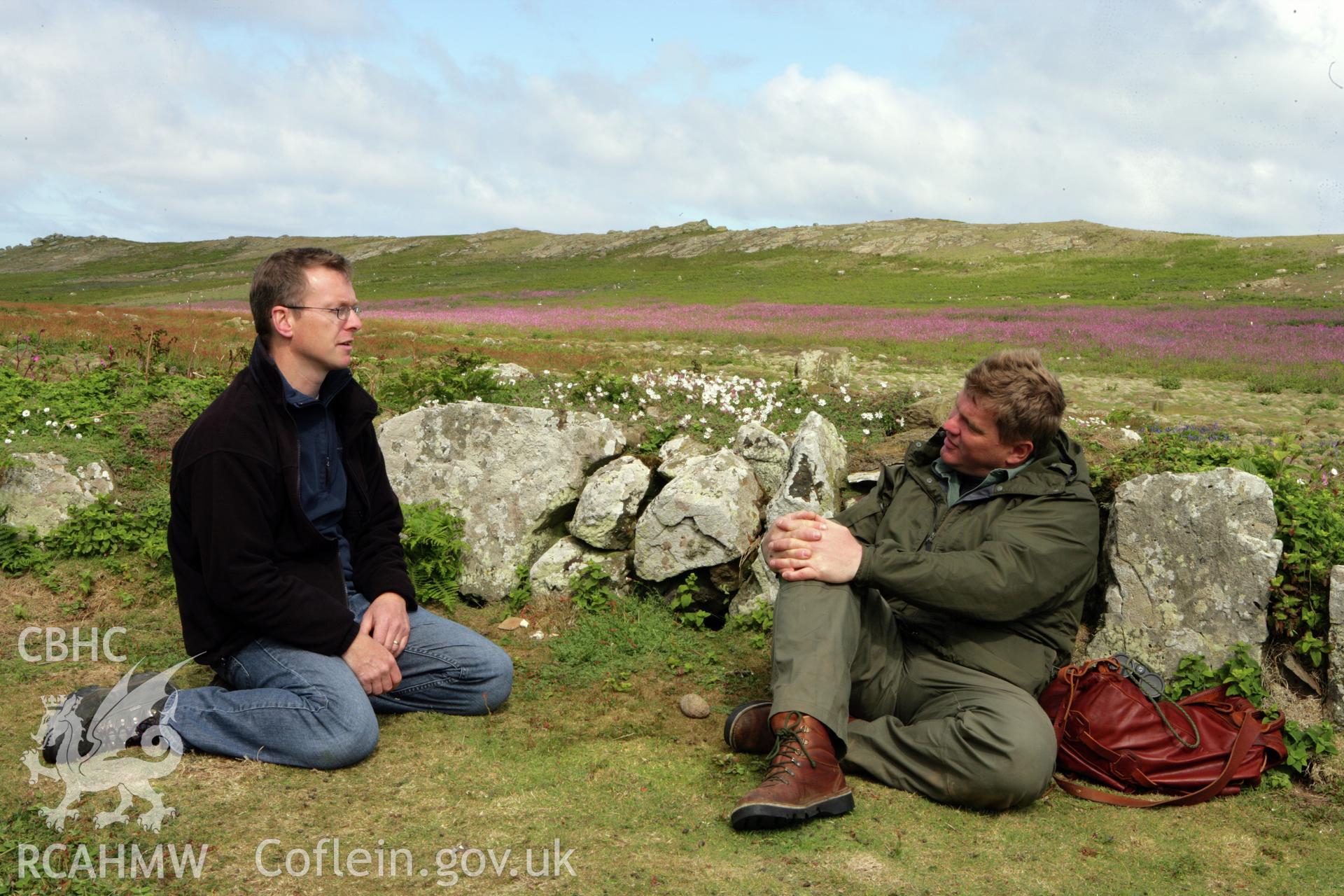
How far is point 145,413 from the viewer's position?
28.2ft

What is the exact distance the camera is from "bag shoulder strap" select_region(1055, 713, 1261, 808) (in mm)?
4105

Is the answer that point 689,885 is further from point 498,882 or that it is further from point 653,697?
point 653,697

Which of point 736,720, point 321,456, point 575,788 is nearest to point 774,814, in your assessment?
point 736,720

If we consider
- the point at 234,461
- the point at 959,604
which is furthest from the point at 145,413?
the point at 959,604

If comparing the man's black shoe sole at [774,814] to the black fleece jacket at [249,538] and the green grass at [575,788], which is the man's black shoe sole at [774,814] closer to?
the green grass at [575,788]

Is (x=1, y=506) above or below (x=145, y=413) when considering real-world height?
below

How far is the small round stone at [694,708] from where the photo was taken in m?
5.11

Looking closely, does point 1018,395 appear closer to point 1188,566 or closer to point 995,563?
point 995,563

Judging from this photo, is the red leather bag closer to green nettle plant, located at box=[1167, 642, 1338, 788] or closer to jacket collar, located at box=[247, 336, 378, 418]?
green nettle plant, located at box=[1167, 642, 1338, 788]

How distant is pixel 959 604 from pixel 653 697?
2.05 metres

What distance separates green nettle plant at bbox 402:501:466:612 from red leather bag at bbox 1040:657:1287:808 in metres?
4.25

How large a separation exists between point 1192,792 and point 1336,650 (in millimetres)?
1216

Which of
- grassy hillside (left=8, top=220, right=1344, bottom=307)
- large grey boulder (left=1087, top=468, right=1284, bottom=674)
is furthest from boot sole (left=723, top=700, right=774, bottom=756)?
grassy hillside (left=8, top=220, right=1344, bottom=307)

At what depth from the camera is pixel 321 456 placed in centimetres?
477
